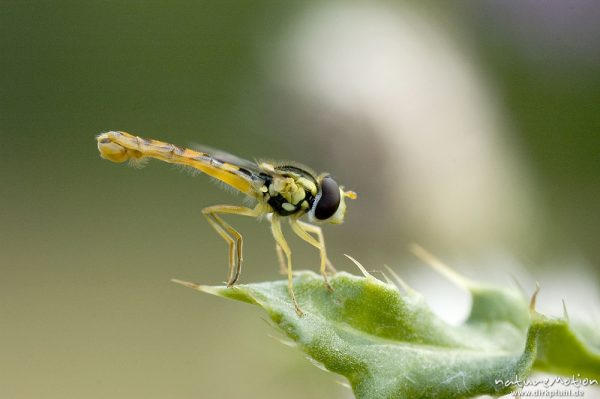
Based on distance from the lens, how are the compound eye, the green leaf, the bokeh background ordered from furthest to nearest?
the bokeh background, the compound eye, the green leaf

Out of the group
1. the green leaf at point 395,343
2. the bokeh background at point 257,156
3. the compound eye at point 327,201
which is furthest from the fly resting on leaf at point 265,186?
the green leaf at point 395,343

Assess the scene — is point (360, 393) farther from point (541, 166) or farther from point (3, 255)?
point (3, 255)

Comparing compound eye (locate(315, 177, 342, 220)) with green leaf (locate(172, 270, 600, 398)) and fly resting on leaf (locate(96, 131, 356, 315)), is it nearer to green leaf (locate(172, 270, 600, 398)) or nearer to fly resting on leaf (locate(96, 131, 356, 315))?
fly resting on leaf (locate(96, 131, 356, 315))

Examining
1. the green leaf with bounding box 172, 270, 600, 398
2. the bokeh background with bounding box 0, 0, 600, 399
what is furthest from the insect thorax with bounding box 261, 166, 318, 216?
the green leaf with bounding box 172, 270, 600, 398

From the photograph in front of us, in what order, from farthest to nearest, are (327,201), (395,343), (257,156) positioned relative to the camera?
1. (257,156)
2. (327,201)
3. (395,343)

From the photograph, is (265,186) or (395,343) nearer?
(395,343)

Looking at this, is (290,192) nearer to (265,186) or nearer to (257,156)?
(265,186)

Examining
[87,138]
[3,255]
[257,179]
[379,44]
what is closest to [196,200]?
[87,138]

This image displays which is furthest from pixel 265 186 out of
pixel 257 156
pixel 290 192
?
pixel 257 156
